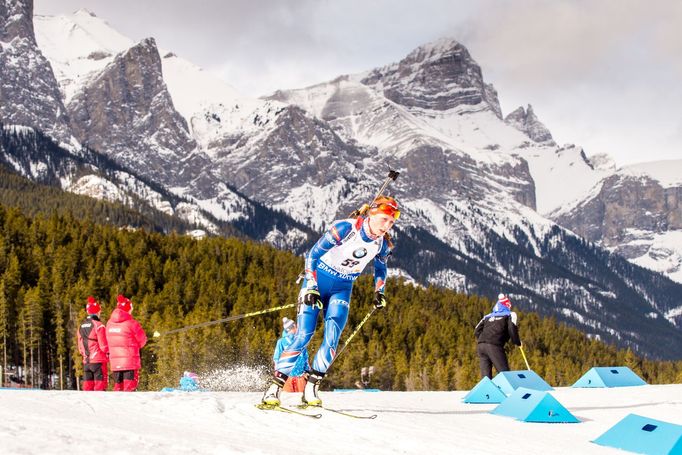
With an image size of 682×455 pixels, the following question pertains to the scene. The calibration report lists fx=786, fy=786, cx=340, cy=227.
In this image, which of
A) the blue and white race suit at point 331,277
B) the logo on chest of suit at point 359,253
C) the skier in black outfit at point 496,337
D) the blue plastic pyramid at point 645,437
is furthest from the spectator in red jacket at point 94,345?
the blue plastic pyramid at point 645,437

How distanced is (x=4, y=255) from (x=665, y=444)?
98.1 m

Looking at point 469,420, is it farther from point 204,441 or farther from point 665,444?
point 204,441

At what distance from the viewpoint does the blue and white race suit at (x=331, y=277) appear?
35.4ft

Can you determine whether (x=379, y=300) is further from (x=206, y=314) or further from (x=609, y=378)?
(x=206, y=314)

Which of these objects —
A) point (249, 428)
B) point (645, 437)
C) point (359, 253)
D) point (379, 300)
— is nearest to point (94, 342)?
point (379, 300)

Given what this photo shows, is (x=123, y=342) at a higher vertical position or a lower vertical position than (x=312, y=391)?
higher

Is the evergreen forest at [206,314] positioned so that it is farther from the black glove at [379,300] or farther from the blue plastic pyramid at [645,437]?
the blue plastic pyramid at [645,437]

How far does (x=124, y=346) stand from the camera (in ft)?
56.6

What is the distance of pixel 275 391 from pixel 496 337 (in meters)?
9.06

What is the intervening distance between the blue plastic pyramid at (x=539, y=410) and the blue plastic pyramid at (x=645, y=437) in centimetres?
165

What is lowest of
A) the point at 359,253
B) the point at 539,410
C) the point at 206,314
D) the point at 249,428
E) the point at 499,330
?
→ the point at 539,410

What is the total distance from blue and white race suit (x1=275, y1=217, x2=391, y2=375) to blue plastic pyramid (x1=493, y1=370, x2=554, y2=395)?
185 inches

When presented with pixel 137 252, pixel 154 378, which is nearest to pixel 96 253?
pixel 137 252

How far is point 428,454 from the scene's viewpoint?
25.2 ft
